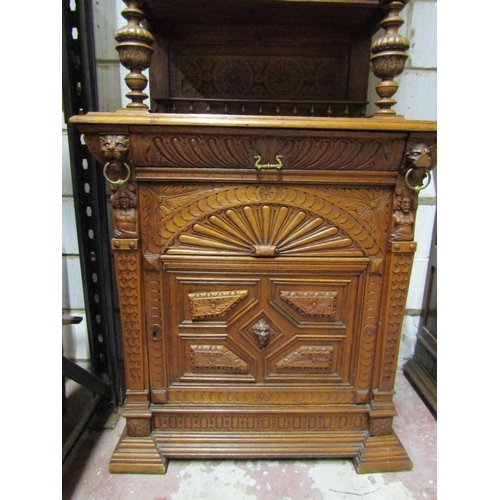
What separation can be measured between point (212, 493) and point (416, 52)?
6.10 ft

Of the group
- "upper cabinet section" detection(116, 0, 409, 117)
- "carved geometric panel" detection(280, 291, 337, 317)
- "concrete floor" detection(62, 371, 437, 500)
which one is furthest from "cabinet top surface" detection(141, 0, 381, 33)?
"concrete floor" detection(62, 371, 437, 500)

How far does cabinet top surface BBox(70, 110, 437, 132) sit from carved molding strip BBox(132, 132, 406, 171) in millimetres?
37

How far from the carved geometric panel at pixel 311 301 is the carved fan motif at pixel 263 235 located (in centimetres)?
13

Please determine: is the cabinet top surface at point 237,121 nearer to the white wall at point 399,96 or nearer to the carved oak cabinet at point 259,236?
the carved oak cabinet at point 259,236

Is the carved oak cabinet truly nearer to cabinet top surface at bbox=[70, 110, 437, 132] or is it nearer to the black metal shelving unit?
cabinet top surface at bbox=[70, 110, 437, 132]

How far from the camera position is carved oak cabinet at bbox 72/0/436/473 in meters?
1.01

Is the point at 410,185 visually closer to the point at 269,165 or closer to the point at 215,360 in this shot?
the point at 269,165

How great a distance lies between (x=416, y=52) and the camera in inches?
60.5

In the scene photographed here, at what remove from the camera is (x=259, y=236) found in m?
1.12

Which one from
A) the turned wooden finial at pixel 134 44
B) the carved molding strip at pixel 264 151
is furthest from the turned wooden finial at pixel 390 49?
the turned wooden finial at pixel 134 44

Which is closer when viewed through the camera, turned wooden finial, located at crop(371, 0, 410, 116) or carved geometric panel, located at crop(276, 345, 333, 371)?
turned wooden finial, located at crop(371, 0, 410, 116)

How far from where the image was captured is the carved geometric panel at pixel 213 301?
115 cm

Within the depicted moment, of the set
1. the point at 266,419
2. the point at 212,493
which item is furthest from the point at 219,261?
the point at 212,493

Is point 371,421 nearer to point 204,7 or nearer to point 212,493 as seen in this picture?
point 212,493
